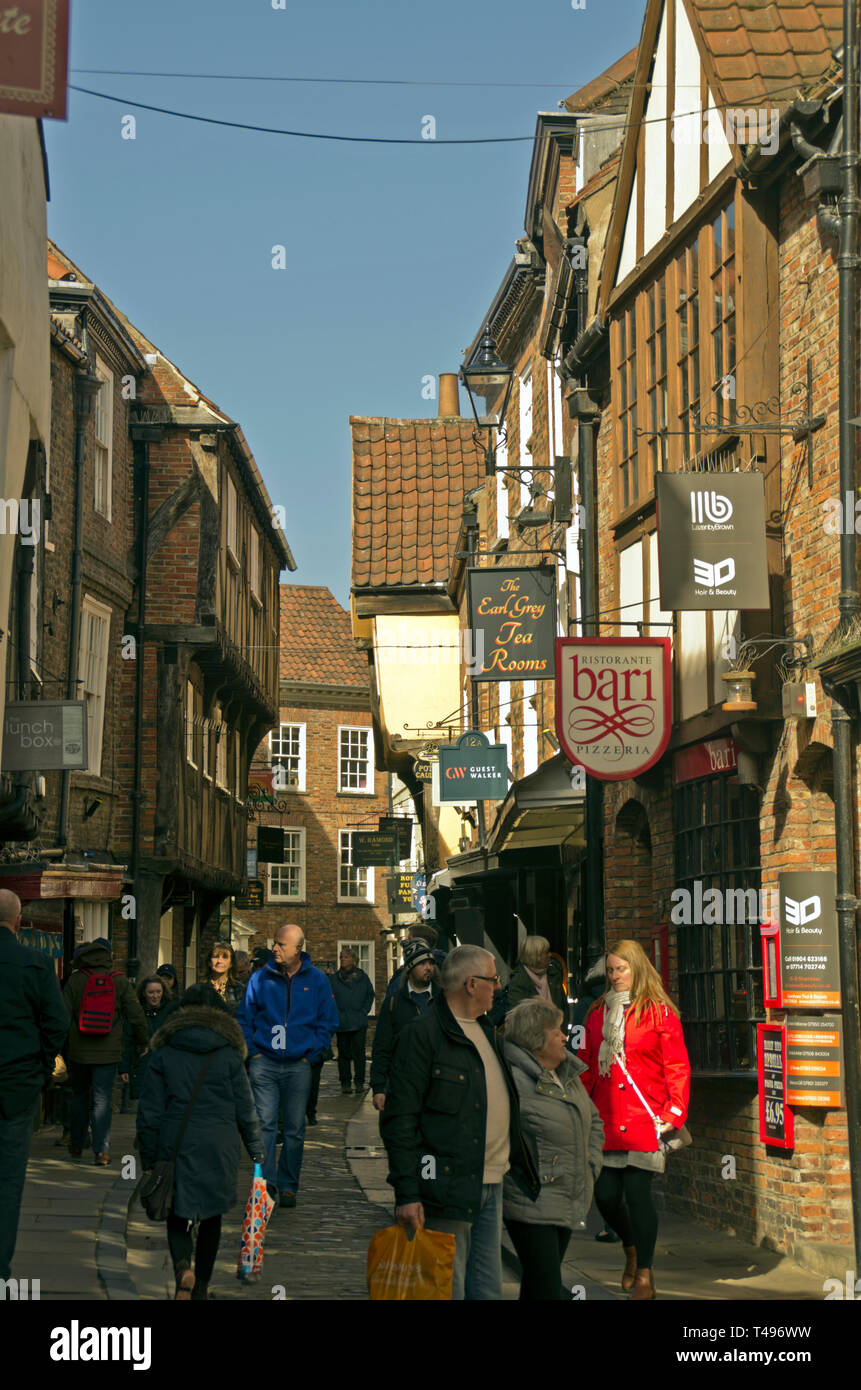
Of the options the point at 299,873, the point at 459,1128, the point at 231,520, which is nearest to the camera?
the point at 459,1128

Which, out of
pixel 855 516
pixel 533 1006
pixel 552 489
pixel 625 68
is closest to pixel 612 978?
pixel 533 1006

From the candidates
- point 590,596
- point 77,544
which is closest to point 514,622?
point 590,596

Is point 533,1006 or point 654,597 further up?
point 654,597

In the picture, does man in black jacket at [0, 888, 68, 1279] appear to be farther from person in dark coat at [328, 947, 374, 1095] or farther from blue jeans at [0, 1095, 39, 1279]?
person in dark coat at [328, 947, 374, 1095]

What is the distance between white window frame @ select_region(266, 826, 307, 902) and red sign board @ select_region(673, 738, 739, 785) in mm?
37570

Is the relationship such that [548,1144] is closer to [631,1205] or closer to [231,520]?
[631,1205]

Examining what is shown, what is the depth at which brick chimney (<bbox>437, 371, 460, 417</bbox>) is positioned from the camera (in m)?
39.5

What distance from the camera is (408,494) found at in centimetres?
3356

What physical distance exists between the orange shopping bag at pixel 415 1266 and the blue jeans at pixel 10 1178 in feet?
7.95

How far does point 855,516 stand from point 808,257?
184cm

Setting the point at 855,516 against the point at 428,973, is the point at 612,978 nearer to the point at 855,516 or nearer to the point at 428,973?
the point at 855,516

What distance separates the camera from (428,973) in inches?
511

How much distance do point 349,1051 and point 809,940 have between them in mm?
12978

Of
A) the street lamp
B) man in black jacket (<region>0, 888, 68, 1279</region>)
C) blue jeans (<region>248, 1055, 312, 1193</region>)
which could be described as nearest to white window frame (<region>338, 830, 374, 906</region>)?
the street lamp
